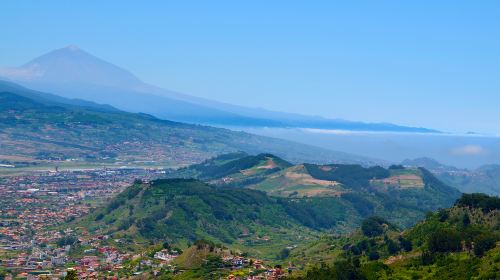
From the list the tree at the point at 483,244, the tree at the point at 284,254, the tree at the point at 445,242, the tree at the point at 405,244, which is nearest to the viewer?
the tree at the point at 483,244

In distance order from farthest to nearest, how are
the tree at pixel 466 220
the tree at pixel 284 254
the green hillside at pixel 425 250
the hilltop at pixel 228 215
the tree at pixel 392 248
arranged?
the hilltop at pixel 228 215 → the tree at pixel 284 254 → the tree at pixel 466 220 → the tree at pixel 392 248 → the green hillside at pixel 425 250

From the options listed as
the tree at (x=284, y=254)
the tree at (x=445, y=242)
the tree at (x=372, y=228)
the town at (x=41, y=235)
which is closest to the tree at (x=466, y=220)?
the tree at (x=445, y=242)

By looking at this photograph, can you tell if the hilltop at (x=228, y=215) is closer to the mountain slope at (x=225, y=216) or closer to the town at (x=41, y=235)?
the mountain slope at (x=225, y=216)

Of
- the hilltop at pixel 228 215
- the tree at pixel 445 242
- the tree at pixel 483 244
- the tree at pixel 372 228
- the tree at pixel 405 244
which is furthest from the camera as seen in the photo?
A: the hilltop at pixel 228 215

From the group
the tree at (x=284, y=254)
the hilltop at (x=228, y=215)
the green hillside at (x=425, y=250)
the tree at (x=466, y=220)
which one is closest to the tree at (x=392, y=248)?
the green hillside at (x=425, y=250)

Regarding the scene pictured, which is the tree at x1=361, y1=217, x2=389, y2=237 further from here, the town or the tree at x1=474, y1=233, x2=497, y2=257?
the town

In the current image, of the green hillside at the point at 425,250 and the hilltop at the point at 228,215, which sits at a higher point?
the green hillside at the point at 425,250

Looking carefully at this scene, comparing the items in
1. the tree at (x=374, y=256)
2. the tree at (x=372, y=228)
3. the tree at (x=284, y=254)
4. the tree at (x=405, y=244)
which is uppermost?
the tree at (x=405, y=244)

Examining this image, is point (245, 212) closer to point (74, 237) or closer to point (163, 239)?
point (163, 239)

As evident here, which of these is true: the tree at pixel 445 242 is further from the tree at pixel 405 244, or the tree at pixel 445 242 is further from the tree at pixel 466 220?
the tree at pixel 466 220

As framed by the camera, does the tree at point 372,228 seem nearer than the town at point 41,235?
No

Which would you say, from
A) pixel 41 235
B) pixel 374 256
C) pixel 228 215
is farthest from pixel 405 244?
pixel 41 235

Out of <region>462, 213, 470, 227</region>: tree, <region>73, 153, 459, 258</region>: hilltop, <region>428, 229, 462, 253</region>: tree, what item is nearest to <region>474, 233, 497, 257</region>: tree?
<region>428, 229, 462, 253</region>: tree
